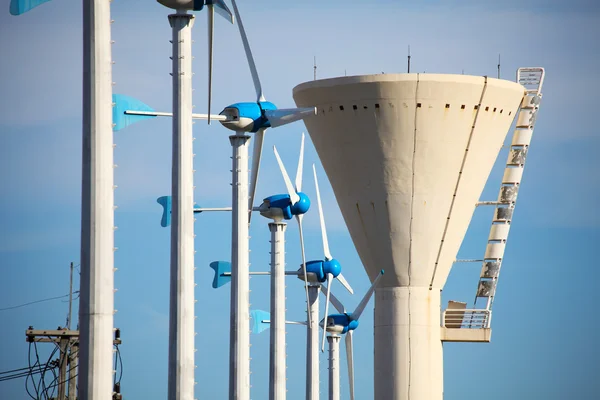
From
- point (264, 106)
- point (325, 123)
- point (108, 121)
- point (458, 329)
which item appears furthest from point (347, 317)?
point (108, 121)

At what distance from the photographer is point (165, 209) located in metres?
55.6

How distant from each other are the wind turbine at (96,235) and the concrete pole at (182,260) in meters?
7.70

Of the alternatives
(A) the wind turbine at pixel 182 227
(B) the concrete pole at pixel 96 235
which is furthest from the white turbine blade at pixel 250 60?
(B) the concrete pole at pixel 96 235

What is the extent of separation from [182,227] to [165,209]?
1763 centimetres

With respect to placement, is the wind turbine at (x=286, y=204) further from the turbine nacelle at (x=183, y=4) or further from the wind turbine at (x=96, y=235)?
the wind turbine at (x=96, y=235)

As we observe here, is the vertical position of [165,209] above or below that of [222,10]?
below

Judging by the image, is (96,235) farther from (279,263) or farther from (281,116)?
(279,263)

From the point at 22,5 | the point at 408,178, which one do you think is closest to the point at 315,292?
the point at 408,178

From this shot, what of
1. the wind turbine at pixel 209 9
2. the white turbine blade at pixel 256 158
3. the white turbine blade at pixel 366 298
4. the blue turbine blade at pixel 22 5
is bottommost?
the white turbine blade at pixel 366 298

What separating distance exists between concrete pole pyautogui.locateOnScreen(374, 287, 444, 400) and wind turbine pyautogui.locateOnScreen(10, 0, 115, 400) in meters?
39.1

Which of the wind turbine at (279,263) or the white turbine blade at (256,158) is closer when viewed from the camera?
the white turbine blade at (256,158)

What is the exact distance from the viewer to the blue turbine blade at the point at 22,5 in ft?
102

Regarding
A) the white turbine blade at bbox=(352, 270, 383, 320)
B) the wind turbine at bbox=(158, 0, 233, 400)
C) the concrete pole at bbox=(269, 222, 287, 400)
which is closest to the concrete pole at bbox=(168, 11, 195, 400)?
the wind turbine at bbox=(158, 0, 233, 400)

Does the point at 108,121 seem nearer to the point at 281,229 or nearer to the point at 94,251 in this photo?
the point at 94,251
